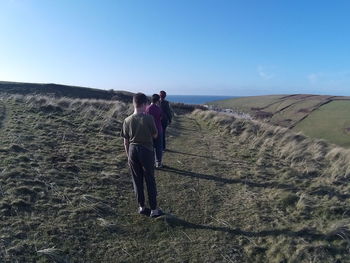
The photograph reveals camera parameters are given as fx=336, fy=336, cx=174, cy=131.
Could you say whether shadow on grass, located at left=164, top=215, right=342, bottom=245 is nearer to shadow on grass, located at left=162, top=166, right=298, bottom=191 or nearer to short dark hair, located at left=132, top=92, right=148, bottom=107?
short dark hair, located at left=132, top=92, right=148, bottom=107

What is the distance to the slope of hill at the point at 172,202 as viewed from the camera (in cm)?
543

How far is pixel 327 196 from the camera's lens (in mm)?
7852

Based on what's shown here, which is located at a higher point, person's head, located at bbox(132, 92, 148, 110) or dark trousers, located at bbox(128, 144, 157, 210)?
person's head, located at bbox(132, 92, 148, 110)

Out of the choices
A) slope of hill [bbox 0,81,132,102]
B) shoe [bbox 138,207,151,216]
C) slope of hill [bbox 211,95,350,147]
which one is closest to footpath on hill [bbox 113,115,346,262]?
shoe [bbox 138,207,151,216]

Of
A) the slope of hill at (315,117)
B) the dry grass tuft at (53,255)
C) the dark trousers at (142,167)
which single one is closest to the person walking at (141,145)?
the dark trousers at (142,167)

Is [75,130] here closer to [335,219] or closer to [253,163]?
[253,163]

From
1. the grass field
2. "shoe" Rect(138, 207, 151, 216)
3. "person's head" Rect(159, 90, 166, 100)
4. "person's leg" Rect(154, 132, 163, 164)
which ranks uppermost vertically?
"person's head" Rect(159, 90, 166, 100)

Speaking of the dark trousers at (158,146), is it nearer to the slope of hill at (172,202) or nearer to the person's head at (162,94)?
the slope of hill at (172,202)

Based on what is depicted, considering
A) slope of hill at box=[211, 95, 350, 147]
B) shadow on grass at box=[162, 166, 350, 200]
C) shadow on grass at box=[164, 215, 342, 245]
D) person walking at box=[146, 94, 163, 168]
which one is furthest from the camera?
slope of hill at box=[211, 95, 350, 147]

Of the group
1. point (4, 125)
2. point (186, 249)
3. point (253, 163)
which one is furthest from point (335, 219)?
point (4, 125)

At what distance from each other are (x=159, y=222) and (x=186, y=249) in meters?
0.99

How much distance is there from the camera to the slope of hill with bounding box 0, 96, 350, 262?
17.8ft

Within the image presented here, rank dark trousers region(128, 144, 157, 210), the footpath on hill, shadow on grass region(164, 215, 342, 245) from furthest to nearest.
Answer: dark trousers region(128, 144, 157, 210) → shadow on grass region(164, 215, 342, 245) → the footpath on hill

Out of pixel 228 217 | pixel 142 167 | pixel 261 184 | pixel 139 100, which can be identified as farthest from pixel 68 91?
pixel 228 217
